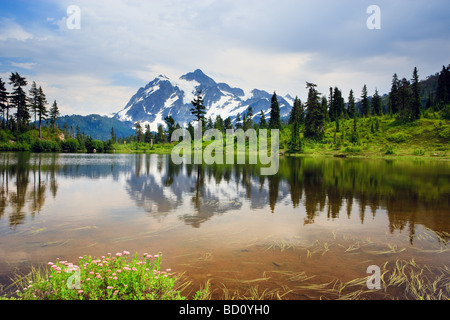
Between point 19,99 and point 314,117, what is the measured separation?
12728 centimetres

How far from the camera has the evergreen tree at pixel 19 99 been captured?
4549 inches

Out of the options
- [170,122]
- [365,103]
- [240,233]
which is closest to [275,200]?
[240,233]

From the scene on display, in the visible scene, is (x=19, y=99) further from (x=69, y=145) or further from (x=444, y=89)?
(x=444, y=89)

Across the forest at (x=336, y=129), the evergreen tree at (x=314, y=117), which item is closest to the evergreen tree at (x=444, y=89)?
the forest at (x=336, y=129)

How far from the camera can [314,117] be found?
372 ft

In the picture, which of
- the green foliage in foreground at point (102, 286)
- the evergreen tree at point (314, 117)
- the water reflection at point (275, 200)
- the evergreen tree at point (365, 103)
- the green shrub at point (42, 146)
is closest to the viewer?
the green foliage in foreground at point (102, 286)

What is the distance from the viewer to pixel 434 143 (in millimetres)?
91625

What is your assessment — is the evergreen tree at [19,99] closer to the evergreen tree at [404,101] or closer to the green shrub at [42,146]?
the green shrub at [42,146]

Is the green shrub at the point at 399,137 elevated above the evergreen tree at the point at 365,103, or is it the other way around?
the evergreen tree at the point at 365,103

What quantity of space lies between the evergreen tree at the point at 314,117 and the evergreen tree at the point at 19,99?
122510mm

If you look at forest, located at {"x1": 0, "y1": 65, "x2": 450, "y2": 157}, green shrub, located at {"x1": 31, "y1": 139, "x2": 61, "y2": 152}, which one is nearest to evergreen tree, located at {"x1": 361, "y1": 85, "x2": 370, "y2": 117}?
forest, located at {"x1": 0, "y1": 65, "x2": 450, "y2": 157}

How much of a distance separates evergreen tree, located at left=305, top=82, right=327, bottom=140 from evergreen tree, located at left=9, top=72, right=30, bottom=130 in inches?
4823

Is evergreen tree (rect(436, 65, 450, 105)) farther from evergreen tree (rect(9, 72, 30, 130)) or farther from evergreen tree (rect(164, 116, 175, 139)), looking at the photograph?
evergreen tree (rect(9, 72, 30, 130))
